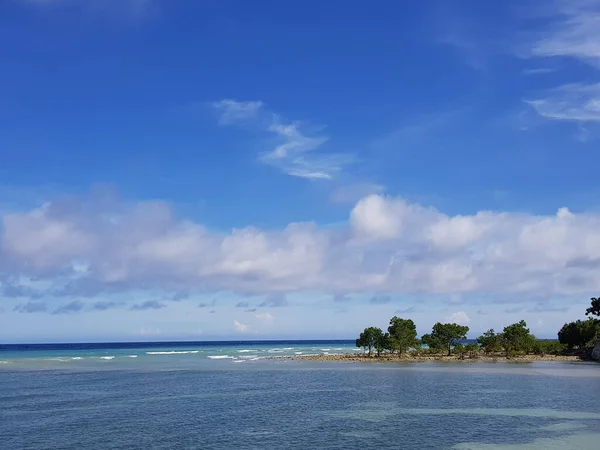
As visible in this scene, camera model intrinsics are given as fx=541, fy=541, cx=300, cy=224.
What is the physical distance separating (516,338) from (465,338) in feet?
42.6

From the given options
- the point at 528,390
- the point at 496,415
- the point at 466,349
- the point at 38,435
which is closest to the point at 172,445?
the point at 38,435

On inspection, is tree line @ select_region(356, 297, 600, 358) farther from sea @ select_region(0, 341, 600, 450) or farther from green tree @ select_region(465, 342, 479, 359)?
sea @ select_region(0, 341, 600, 450)

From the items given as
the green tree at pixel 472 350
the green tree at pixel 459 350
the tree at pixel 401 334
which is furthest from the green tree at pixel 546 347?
the tree at pixel 401 334

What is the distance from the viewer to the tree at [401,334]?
140750 millimetres

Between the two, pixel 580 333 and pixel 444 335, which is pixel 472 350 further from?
pixel 580 333

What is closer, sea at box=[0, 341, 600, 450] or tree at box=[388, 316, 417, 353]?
sea at box=[0, 341, 600, 450]

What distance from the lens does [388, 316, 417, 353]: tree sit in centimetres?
14075

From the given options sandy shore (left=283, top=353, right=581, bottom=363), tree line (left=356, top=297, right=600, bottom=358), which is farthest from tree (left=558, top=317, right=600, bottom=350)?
sandy shore (left=283, top=353, right=581, bottom=363)

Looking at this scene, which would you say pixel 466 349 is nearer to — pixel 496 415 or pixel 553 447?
pixel 496 415

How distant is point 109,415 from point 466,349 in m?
115

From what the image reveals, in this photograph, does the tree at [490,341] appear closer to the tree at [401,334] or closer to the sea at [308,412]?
the tree at [401,334]

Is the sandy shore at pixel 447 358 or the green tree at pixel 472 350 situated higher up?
the green tree at pixel 472 350

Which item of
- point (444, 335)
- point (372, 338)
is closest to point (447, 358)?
point (444, 335)

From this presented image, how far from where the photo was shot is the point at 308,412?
57125 mm
